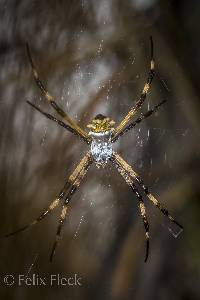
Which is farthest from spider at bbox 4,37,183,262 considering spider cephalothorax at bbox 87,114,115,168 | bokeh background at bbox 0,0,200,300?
bokeh background at bbox 0,0,200,300

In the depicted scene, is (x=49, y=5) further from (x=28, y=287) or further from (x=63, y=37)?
(x=28, y=287)

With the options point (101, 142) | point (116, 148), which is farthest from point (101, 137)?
point (116, 148)

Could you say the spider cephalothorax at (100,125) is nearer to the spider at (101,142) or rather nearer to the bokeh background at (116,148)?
the spider at (101,142)

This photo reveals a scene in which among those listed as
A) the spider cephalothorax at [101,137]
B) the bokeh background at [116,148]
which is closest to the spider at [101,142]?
the spider cephalothorax at [101,137]

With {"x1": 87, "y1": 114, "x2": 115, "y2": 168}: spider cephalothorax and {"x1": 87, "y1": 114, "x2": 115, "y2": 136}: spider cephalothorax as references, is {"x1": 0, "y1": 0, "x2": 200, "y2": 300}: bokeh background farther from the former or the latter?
{"x1": 87, "y1": 114, "x2": 115, "y2": 136}: spider cephalothorax

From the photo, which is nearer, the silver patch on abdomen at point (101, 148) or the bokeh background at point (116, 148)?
the silver patch on abdomen at point (101, 148)

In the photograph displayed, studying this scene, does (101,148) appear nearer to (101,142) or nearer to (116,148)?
(101,142)

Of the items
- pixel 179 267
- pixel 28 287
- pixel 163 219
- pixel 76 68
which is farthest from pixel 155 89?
pixel 28 287
